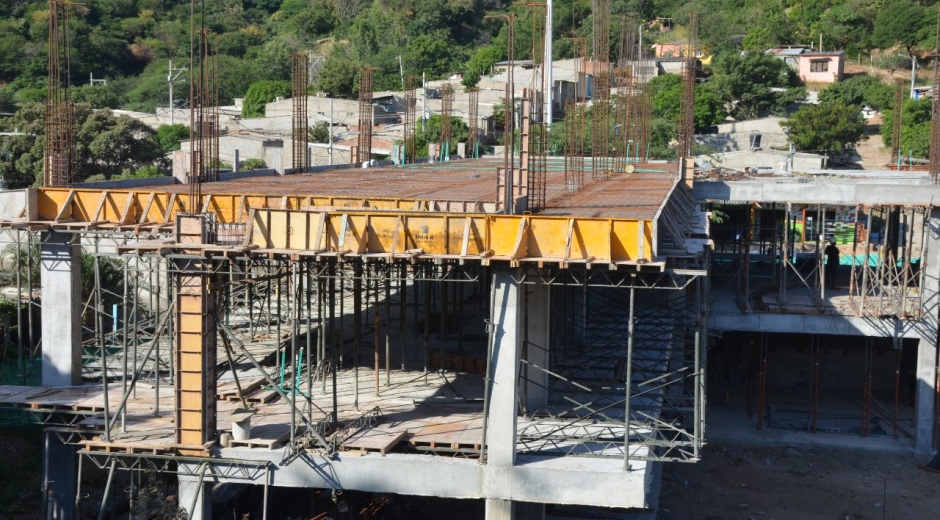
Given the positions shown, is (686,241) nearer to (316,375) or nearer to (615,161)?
(316,375)

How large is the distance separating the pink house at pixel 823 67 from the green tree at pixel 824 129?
14.5 meters

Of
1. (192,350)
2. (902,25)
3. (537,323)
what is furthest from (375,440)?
(902,25)

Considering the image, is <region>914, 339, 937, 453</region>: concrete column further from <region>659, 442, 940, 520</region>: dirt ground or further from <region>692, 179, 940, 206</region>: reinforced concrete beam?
<region>692, 179, 940, 206</region>: reinforced concrete beam

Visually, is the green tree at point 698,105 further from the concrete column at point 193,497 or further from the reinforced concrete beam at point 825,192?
the concrete column at point 193,497

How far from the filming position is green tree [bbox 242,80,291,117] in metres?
86.8

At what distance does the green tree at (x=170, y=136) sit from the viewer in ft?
236

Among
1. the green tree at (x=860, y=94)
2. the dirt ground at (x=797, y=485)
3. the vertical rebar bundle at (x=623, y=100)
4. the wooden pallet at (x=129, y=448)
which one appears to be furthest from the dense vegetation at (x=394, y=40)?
the wooden pallet at (x=129, y=448)

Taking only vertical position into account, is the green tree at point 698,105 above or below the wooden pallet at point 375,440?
above

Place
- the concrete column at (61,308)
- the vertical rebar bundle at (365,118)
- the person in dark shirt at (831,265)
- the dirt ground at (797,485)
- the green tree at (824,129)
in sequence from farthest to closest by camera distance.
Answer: the green tree at (824,129), the vertical rebar bundle at (365,118), the person in dark shirt at (831,265), the dirt ground at (797,485), the concrete column at (61,308)

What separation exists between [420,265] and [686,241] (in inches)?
242

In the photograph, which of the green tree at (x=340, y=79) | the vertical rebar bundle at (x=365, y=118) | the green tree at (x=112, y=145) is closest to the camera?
the vertical rebar bundle at (x=365, y=118)

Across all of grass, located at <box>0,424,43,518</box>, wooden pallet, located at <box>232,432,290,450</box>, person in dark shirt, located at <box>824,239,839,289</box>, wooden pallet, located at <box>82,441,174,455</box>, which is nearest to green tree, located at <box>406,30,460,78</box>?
person in dark shirt, located at <box>824,239,839,289</box>

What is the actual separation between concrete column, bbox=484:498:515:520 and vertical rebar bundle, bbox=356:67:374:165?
3304cm

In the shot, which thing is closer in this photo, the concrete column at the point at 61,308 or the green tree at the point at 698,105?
the concrete column at the point at 61,308
